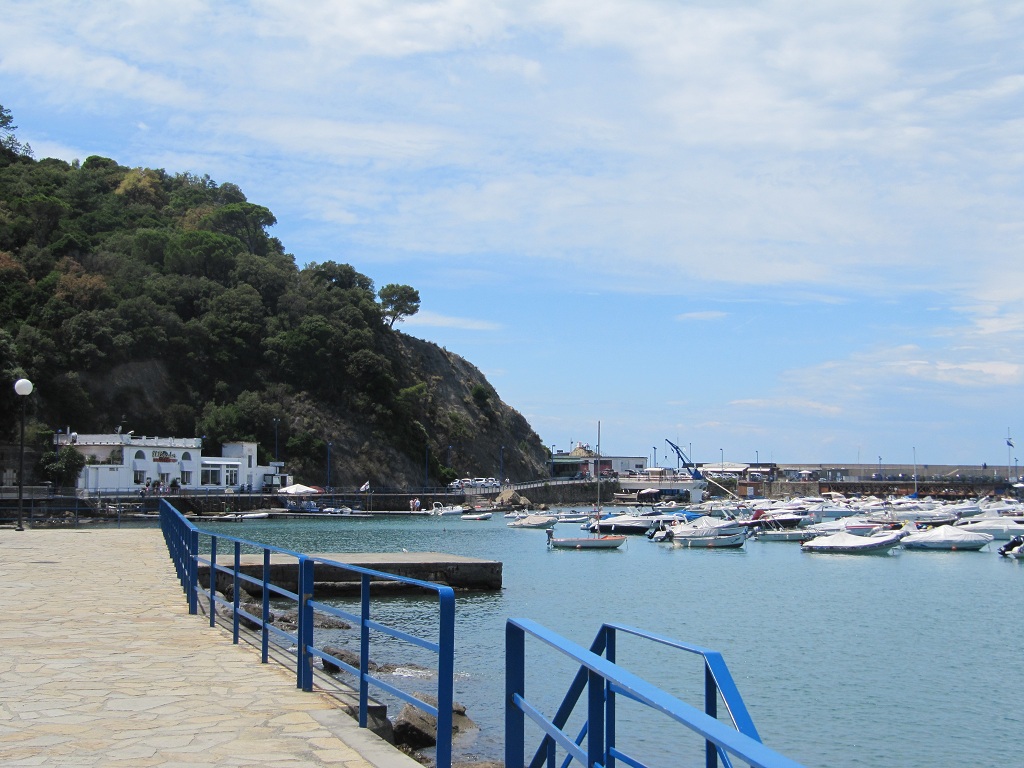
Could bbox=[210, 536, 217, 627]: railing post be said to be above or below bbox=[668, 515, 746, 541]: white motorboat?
above

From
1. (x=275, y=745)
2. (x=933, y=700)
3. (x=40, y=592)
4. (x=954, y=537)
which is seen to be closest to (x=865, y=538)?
(x=954, y=537)

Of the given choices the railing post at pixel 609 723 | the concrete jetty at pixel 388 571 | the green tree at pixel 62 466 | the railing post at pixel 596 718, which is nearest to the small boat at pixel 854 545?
the concrete jetty at pixel 388 571

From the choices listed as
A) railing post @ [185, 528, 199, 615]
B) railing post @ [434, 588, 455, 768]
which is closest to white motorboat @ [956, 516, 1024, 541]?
railing post @ [185, 528, 199, 615]

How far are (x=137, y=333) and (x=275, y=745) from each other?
95.2 metres

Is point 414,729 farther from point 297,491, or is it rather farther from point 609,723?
point 297,491

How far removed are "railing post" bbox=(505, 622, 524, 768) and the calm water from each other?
8.32 metres

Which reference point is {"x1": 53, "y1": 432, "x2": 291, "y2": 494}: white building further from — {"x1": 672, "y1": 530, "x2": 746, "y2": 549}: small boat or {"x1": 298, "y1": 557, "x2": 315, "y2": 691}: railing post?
{"x1": 298, "y1": 557, "x2": 315, "y2": 691}: railing post

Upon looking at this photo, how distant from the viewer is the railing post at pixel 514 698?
15.4 ft

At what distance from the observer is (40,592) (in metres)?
15.5

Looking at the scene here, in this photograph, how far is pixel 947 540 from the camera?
57.1 m

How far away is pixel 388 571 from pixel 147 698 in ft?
58.6

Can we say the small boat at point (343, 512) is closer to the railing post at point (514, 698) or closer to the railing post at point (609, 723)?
the railing post at point (514, 698)

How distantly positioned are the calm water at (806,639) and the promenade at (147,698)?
4320 mm

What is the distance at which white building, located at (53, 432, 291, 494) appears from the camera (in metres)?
75.6
